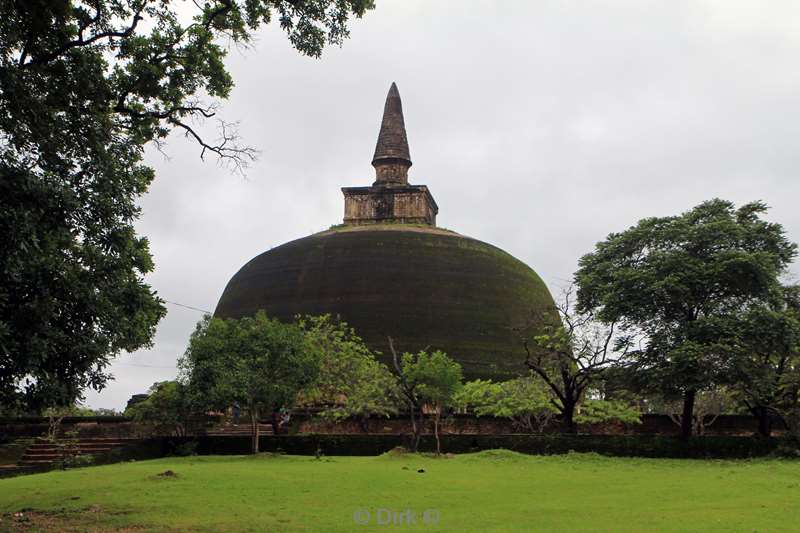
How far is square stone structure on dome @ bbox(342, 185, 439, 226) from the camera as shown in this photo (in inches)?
1924

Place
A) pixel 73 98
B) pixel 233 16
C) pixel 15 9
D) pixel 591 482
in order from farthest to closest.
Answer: pixel 591 482 < pixel 233 16 < pixel 73 98 < pixel 15 9

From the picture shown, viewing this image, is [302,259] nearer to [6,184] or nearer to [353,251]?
[353,251]

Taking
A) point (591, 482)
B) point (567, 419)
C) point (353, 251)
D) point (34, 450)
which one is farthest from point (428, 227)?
point (591, 482)

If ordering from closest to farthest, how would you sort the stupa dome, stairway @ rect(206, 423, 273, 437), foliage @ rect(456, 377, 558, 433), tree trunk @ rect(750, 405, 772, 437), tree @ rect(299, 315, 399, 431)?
1. tree trunk @ rect(750, 405, 772, 437)
2. foliage @ rect(456, 377, 558, 433)
3. tree @ rect(299, 315, 399, 431)
4. stairway @ rect(206, 423, 273, 437)
5. the stupa dome

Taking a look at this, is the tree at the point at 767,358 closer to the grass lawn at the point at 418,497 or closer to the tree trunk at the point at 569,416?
the grass lawn at the point at 418,497

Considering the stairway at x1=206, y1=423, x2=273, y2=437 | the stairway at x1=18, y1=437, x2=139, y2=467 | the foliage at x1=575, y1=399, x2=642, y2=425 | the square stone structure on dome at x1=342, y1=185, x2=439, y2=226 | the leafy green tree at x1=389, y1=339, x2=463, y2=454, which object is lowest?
the stairway at x1=18, y1=437, x2=139, y2=467

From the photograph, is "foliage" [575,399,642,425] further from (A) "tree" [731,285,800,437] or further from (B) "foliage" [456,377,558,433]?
(A) "tree" [731,285,800,437]

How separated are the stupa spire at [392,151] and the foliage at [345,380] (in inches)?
695

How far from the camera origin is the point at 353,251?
40.4 meters

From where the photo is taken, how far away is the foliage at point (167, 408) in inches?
934

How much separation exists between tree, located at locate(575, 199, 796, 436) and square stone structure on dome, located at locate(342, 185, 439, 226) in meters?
25.2

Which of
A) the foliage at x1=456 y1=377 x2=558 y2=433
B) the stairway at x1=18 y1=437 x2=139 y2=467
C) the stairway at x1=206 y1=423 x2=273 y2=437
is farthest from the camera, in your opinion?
the stairway at x1=206 y1=423 x2=273 y2=437

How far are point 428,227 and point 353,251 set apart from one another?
7.33 m
